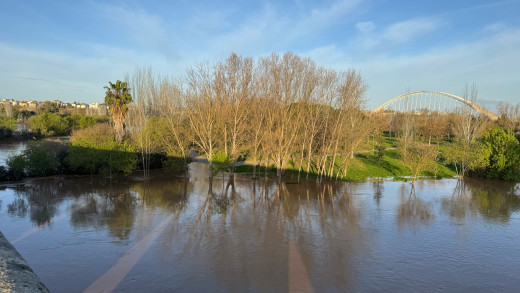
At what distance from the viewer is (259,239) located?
12578mm

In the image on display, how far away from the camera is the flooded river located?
929 centimetres

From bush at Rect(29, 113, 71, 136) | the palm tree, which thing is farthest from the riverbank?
bush at Rect(29, 113, 71, 136)

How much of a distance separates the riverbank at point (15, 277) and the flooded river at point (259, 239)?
5382 millimetres

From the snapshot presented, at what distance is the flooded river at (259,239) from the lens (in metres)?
9.29

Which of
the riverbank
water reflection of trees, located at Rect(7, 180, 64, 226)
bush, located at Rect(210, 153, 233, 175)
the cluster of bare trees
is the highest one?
the cluster of bare trees

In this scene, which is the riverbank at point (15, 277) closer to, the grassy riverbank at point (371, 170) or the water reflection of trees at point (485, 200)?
the water reflection of trees at point (485, 200)

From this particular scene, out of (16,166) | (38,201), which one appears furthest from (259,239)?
(16,166)

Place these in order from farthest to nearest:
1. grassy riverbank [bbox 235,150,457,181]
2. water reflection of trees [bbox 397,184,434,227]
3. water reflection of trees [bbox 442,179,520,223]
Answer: grassy riverbank [bbox 235,150,457,181], water reflection of trees [bbox 442,179,520,223], water reflection of trees [bbox 397,184,434,227]

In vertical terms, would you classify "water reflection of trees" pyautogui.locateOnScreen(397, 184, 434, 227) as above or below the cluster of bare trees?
below

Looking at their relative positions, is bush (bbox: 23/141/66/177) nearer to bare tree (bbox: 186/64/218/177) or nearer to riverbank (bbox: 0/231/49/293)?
bare tree (bbox: 186/64/218/177)

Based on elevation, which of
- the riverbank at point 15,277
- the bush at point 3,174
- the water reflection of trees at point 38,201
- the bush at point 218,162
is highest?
the bush at point 218,162

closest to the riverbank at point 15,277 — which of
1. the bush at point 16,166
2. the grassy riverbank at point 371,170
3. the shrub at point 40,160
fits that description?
the bush at point 16,166

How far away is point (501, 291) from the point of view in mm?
9133

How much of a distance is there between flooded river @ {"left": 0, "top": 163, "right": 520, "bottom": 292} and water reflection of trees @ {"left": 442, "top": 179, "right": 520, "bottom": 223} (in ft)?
0.47
